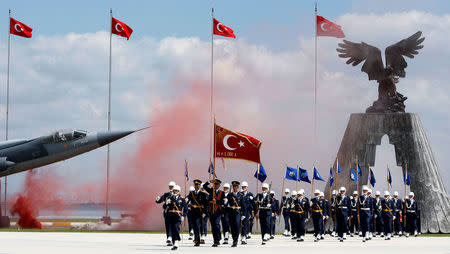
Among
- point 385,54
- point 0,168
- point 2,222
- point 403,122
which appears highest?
point 385,54

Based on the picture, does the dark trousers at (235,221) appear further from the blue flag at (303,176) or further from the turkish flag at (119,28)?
the turkish flag at (119,28)

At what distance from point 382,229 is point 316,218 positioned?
19.6ft

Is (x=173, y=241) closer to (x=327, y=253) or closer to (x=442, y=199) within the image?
(x=327, y=253)

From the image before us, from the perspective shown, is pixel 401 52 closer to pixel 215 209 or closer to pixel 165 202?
pixel 215 209

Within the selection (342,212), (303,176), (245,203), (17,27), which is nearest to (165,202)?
(245,203)

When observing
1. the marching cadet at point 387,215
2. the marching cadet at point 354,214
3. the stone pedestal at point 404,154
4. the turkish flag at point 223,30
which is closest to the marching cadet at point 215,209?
the marching cadet at point 354,214

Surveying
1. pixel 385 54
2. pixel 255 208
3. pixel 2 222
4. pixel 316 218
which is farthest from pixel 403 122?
pixel 2 222

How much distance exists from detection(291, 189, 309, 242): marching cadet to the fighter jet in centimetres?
1171

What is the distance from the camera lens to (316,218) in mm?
28641

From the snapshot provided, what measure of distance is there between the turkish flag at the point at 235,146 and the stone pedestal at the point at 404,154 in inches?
554

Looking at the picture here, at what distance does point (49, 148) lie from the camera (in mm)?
37250

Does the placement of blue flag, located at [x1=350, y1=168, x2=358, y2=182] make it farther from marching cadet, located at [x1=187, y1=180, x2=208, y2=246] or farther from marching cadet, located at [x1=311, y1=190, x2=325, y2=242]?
marching cadet, located at [x1=187, y1=180, x2=208, y2=246]

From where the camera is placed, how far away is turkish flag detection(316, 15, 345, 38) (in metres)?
39.6

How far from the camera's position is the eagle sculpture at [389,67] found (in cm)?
3778
